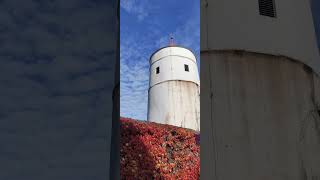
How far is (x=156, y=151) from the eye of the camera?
15.4 meters

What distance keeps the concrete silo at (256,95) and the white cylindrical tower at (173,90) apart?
1835 cm

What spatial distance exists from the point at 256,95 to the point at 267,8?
146cm

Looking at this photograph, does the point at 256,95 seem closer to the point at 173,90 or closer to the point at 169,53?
the point at 173,90

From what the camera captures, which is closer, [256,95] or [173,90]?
[256,95]

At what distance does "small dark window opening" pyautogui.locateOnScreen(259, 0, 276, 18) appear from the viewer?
6887 mm

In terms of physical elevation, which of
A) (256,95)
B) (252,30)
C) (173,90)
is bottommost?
(256,95)

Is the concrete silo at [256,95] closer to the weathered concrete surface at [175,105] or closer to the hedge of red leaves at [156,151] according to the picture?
the hedge of red leaves at [156,151]

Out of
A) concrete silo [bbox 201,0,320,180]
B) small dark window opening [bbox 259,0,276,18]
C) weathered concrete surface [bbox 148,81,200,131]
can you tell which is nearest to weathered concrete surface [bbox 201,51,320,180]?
concrete silo [bbox 201,0,320,180]


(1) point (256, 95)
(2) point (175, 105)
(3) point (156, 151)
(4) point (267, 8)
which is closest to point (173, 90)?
(2) point (175, 105)

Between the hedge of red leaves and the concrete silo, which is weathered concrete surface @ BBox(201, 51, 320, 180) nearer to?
the concrete silo

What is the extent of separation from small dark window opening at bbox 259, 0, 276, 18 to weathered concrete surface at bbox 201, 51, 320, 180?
74 cm

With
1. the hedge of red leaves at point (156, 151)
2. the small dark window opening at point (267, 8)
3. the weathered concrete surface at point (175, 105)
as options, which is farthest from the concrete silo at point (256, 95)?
the weathered concrete surface at point (175, 105)

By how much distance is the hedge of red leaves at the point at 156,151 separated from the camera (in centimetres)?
1441

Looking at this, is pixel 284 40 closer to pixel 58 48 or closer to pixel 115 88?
pixel 115 88
